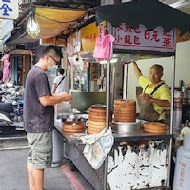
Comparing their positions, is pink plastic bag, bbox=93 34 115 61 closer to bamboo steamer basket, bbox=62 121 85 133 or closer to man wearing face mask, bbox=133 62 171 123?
man wearing face mask, bbox=133 62 171 123

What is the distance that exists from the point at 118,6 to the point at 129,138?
1.45 meters

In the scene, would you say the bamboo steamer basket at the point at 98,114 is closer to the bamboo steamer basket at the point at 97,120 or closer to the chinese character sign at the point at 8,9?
the bamboo steamer basket at the point at 97,120

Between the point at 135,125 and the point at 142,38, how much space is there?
1.04 meters

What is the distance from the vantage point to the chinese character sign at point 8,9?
5.55 metres

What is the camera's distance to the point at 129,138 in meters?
3.10

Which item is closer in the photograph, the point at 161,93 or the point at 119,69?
the point at 161,93

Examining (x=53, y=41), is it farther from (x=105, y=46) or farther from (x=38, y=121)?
(x=105, y=46)

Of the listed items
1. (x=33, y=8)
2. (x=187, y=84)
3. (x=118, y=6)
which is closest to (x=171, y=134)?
(x=118, y=6)

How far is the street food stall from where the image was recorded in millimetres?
2904

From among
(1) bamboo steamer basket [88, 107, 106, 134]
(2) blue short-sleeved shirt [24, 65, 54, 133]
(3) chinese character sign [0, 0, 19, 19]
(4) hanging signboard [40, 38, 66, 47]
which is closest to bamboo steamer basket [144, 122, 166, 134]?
(1) bamboo steamer basket [88, 107, 106, 134]

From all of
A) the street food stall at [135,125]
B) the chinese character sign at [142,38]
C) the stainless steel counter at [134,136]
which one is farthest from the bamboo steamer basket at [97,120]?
the chinese character sign at [142,38]

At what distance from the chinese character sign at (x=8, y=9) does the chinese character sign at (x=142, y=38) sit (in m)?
3.41

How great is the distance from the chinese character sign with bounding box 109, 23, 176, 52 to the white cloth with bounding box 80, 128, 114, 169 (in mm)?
991

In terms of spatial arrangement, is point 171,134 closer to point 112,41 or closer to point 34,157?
point 112,41
